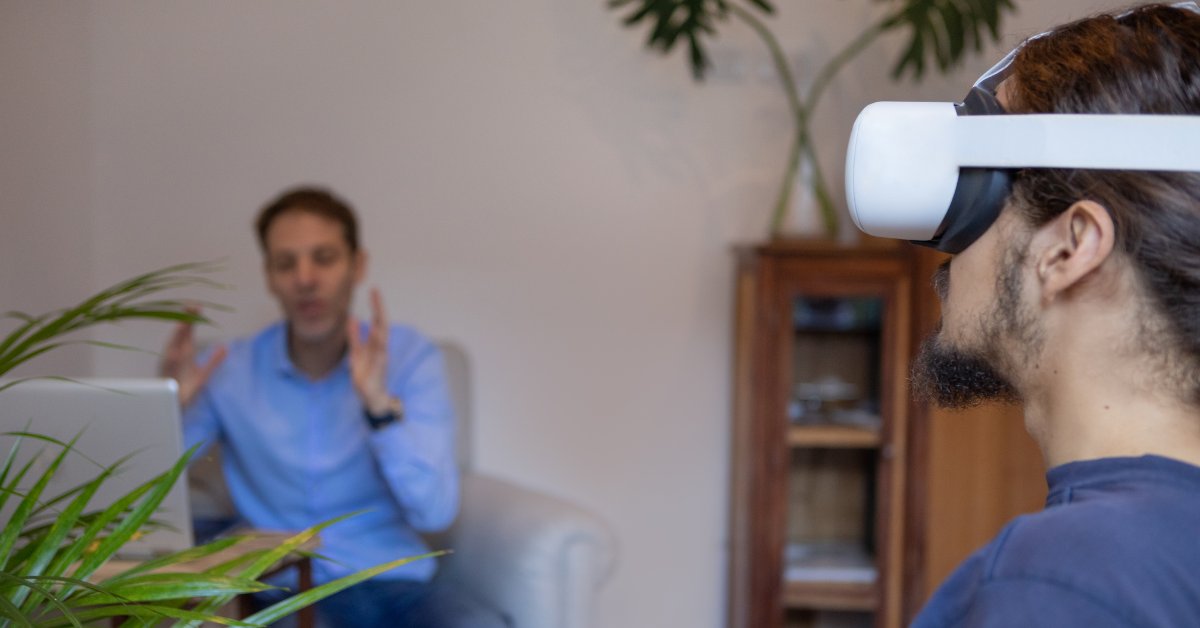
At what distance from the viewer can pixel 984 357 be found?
36.0 inches

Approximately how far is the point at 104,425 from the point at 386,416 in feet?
2.26

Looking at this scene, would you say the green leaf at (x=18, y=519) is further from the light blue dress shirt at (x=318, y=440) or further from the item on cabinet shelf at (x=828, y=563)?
the item on cabinet shelf at (x=828, y=563)

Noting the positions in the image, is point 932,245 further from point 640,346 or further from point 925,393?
point 640,346

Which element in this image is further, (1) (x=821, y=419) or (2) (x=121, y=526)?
(1) (x=821, y=419)

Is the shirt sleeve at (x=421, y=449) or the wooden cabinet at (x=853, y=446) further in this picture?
the wooden cabinet at (x=853, y=446)

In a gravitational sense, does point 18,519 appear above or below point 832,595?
above

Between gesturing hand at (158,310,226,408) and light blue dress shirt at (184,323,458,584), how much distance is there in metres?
0.10

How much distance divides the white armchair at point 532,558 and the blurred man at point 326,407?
3.1 inches

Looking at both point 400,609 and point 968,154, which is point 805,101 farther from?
point 968,154

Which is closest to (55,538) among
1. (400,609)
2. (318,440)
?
(400,609)

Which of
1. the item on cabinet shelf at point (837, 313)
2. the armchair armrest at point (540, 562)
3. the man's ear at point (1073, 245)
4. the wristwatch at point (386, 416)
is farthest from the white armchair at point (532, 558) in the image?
the man's ear at point (1073, 245)

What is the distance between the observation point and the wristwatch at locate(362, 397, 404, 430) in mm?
2188

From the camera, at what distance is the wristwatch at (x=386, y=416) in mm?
2188

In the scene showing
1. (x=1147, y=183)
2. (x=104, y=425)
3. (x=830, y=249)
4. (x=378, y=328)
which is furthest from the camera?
(x=830, y=249)
